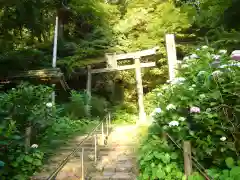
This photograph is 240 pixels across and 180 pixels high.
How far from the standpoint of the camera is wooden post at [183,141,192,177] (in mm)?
3488

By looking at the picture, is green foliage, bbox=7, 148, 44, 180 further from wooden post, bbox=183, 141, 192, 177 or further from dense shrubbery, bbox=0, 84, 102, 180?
wooden post, bbox=183, 141, 192, 177

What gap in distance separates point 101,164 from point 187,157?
95.2 inches

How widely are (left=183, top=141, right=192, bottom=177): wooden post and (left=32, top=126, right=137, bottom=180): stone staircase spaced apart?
1.29 metres

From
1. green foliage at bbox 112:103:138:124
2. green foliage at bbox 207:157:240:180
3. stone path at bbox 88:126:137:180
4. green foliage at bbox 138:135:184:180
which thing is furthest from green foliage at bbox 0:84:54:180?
green foliage at bbox 112:103:138:124

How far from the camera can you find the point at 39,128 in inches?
213

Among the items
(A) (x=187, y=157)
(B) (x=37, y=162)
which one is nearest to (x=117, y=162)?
(B) (x=37, y=162)

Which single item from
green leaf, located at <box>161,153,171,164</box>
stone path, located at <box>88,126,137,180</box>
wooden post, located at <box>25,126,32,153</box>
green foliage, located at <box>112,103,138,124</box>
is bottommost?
stone path, located at <box>88,126,137,180</box>

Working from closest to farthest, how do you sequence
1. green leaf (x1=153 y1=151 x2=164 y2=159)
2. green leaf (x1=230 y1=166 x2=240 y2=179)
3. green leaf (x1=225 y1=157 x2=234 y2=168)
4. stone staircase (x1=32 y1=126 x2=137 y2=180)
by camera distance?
green leaf (x1=230 y1=166 x2=240 y2=179), green leaf (x1=225 y1=157 x2=234 y2=168), green leaf (x1=153 y1=151 x2=164 y2=159), stone staircase (x1=32 y1=126 x2=137 y2=180)

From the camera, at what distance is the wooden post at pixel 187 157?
3488mm

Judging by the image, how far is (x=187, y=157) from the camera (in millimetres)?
3512

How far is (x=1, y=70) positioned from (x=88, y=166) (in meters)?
7.12

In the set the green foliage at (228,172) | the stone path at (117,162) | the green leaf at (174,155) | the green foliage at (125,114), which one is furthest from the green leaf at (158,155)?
the green foliage at (125,114)

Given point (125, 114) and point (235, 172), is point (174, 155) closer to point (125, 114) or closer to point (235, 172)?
point (235, 172)

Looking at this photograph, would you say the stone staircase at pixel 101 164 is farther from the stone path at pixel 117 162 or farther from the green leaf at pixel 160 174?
the green leaf at pixel 160 174
